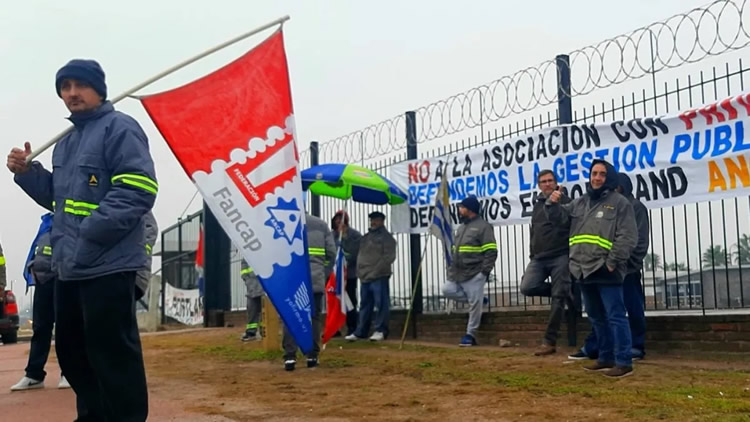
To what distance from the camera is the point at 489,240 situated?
11.1 metres

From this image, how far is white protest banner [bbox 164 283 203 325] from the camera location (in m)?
19.6

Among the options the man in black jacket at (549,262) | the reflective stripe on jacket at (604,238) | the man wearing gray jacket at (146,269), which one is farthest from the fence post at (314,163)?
the man wearing gray jacket at (146,269)

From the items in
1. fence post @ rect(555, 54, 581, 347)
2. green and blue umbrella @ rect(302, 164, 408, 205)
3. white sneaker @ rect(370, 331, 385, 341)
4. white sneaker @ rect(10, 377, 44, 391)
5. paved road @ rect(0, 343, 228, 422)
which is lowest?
paved road @ rect(0, 343, 228, 422)

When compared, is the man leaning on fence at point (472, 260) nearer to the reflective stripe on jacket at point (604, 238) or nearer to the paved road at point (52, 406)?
the reflective stripe on jacket at point (604, 238)

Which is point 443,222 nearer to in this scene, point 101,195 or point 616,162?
point 616,162

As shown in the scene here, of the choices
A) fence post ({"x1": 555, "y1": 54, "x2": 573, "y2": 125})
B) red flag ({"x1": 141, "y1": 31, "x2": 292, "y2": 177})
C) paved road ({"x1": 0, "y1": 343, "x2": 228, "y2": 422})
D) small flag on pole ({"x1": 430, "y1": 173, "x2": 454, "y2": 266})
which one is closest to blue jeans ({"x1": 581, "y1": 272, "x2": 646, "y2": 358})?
fence post ({"x1": 555, "y1": 54, "x2": 573, "y2": 125})

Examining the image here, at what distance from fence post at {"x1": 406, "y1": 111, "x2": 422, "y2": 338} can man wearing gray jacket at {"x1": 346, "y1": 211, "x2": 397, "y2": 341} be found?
37cm

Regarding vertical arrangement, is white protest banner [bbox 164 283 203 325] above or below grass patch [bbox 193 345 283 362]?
above

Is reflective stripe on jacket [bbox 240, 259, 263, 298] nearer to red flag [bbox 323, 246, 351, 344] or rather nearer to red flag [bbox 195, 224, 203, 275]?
red flag [bbox 323, 246, 351, 344]


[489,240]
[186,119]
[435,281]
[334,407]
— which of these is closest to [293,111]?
[186,119]

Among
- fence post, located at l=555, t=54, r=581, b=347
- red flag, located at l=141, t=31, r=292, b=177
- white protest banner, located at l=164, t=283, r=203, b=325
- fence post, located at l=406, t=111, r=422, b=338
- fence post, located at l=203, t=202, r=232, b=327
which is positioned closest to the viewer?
red flag, located at l=141, t=31, r=292, b=177

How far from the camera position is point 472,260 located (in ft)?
36.7

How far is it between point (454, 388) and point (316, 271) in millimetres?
2949

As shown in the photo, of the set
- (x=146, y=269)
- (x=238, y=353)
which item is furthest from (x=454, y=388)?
(x=238, y=353)
